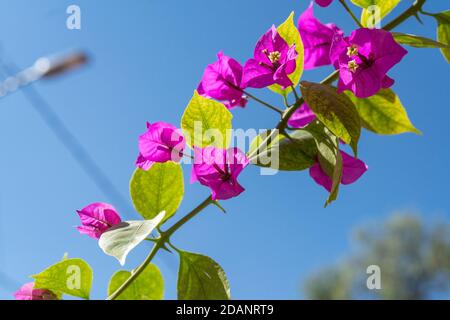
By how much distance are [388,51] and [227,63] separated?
0.32ft

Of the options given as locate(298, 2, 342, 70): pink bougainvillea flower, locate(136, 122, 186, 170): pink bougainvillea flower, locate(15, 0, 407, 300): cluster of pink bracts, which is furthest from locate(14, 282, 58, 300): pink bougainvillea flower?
locate(298, 2, 342, 70): pink bougainvillea flower

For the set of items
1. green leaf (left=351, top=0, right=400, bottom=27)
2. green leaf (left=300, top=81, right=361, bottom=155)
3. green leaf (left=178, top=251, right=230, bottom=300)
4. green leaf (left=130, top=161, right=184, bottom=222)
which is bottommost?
green leaf (left=178, top=251, right=230, bottom=300)

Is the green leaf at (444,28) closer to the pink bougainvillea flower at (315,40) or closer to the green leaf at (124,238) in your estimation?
the pink bougainvillea flower at (315,40)

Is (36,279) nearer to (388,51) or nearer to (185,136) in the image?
(185,136)

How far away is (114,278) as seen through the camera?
0.34m

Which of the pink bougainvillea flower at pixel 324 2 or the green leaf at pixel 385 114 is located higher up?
the pink bougainvillea flower at pixel 324 2

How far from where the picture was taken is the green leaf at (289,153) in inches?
11.0

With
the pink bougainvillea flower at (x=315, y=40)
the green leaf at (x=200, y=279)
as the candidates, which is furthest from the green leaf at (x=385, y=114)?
the green leaf at (x=200, y=279)

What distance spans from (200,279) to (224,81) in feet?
0.41

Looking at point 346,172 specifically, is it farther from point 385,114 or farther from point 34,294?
point 34,294

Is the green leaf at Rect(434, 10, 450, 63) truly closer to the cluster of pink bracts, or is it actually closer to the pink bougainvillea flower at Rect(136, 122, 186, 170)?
the cluster of pink bracts

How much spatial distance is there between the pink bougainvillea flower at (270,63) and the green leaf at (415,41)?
0.06 metres

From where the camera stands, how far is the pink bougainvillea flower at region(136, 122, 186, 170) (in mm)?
296

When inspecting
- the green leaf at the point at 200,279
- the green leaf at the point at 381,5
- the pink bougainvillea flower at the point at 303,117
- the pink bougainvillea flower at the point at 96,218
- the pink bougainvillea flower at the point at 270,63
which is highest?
the green leaf at the point at 381,5
